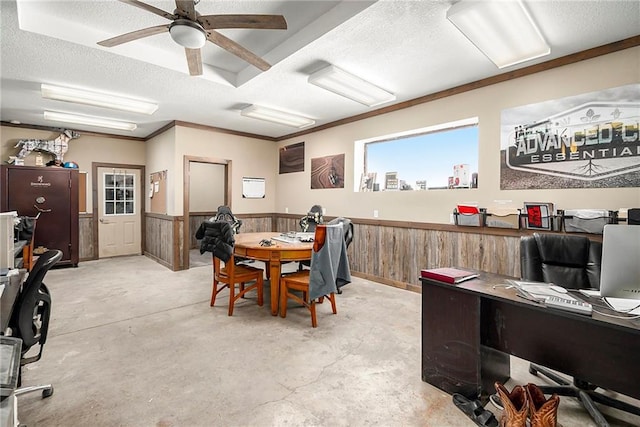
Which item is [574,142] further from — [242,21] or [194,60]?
[194,60]

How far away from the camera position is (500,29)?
8.14 feet

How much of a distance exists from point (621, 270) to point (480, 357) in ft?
2.91

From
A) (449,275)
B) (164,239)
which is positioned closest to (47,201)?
(164,239)

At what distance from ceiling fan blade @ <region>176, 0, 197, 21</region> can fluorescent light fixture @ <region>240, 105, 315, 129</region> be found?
2.57 metres

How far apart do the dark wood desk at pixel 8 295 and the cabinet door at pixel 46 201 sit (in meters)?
3.94

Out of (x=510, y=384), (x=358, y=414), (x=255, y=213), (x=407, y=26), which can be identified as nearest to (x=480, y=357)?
(x=510, y=384)

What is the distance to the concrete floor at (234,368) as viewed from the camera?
183 centimetres

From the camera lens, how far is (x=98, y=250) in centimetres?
652

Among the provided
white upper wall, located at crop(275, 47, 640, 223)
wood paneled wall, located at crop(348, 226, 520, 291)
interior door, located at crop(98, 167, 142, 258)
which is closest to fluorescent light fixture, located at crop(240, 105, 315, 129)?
white upper wall, located at crop(275, 47, 640, 223)

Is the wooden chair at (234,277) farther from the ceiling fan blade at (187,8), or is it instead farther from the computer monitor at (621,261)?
the computer monitor at (621,261)

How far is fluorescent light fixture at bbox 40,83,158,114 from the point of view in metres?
3.78

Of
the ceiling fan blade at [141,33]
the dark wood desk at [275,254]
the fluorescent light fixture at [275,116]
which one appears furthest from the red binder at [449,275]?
the fluorescent light fixture at [275,116]

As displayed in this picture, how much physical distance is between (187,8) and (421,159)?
354 cm

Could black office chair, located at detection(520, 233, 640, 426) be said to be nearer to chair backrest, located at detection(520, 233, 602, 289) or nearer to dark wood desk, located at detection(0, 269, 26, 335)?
chair backrest, located at detection(520, 233, 602, 289)
